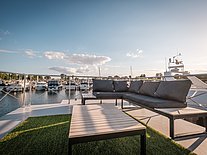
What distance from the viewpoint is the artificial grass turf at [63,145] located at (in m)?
1.51

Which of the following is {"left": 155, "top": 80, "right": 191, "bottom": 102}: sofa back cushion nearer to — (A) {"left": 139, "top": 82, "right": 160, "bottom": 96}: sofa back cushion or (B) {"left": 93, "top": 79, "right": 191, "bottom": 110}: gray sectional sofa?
(B) {"left": 93, "top": 79, "right": 191, "bottom": 110}: gray sectional sofa

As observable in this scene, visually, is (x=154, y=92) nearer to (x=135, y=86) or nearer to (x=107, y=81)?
(x=135, y=86)

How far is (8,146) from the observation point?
1599 millimetres

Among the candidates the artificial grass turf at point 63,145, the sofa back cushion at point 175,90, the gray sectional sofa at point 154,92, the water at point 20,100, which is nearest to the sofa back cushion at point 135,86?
the gray sectional sofa at point 154,92

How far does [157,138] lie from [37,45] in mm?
7848

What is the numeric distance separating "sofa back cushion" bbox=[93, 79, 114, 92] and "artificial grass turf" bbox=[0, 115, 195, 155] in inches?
86.1

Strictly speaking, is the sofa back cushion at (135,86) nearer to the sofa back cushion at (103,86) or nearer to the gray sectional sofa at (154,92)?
the gray sectional sofa at (154,92)

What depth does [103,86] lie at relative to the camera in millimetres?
4199

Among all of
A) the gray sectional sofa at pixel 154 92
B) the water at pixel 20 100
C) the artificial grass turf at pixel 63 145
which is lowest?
the water at pixel 20 100

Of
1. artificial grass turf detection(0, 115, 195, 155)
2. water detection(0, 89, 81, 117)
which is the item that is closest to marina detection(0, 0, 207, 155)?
artificial grass turf detection(0, 115, 195, 155)

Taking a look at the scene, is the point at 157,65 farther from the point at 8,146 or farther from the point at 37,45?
the point at 8,146

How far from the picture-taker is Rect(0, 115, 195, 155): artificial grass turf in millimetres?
1509

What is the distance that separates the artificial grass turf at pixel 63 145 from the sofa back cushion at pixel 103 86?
7.18 ft

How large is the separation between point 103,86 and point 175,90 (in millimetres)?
2259
